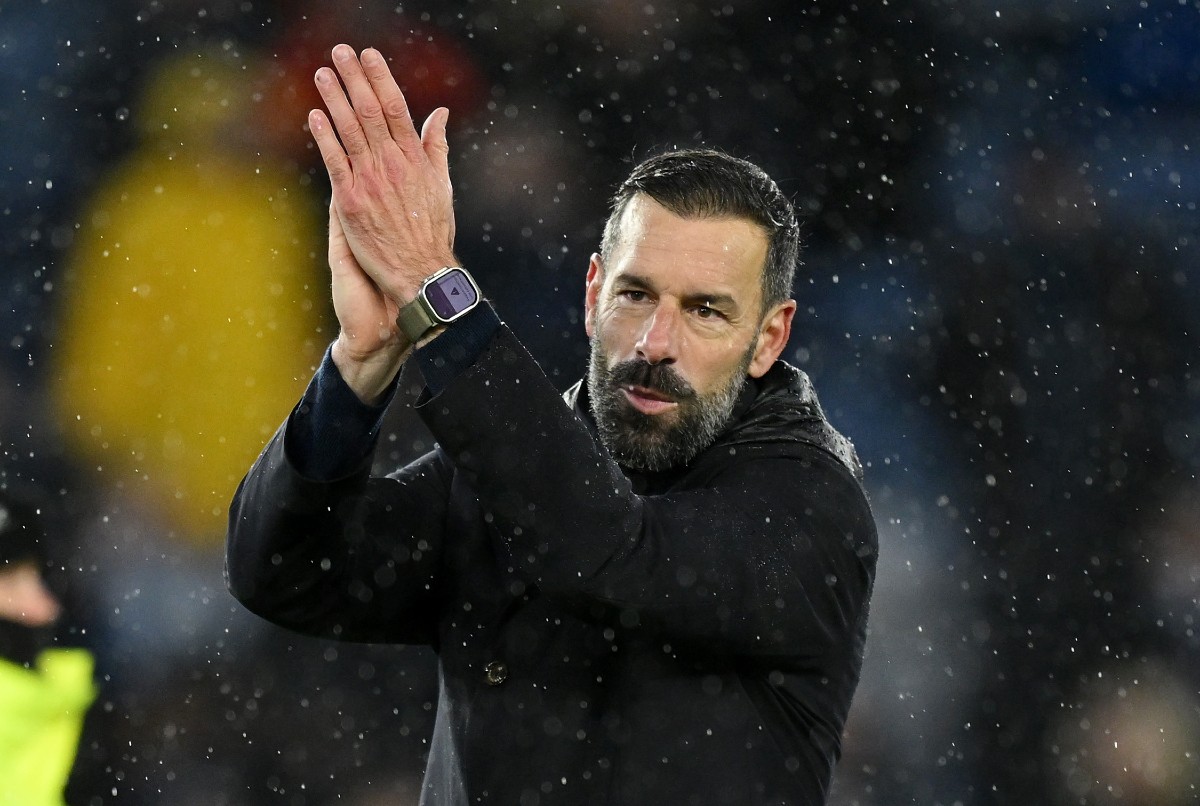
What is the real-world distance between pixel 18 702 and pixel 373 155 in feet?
10.2

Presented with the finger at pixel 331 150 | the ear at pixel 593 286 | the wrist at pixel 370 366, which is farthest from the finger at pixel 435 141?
the ear at pixel 593 286

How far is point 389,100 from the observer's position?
1746mm

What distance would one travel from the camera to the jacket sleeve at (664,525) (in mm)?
1637

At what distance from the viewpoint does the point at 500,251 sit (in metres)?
4.48

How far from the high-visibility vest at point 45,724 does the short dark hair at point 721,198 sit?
259 cm

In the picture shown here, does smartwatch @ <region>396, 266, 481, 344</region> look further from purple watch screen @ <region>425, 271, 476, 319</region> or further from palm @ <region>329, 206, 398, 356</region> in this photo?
palm @ <region>329, 206, 398, 356</region>

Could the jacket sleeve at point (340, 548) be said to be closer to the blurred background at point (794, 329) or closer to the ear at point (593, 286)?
A: the ear at point (593, 286)

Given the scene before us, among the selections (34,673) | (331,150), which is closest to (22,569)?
(34,673)

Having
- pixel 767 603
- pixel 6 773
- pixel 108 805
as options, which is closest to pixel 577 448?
pixel 767 603

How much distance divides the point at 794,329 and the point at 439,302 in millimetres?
3085

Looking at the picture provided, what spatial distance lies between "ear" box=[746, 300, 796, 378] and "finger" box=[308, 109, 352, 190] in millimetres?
774

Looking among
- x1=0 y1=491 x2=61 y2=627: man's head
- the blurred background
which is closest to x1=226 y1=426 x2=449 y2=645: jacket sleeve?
the blurred background

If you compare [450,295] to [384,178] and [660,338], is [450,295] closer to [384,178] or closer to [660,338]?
[384,178]

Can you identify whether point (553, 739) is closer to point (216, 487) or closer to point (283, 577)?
point (283, 577)
